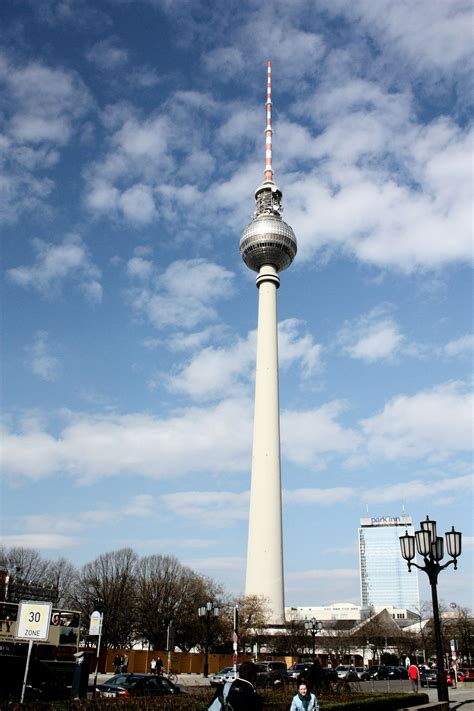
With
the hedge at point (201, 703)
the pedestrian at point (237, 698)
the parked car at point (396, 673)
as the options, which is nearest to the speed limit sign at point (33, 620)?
the hedge at point (201, 703)

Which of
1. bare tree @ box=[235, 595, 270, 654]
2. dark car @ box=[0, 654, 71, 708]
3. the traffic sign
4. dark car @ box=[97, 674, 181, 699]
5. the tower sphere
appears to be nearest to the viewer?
dark car @ box=[0, 654, 71, 708]

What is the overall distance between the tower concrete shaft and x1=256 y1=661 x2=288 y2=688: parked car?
138ft

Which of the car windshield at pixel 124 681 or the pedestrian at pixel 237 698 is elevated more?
the pedestrian at pixel 237 698

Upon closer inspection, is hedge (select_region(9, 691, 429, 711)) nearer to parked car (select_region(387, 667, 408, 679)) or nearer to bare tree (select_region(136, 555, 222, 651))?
parked car (select_region(387, 667, 408, 679))

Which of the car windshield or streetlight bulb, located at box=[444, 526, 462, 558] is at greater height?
streetlight bulb, located at box=[444, 526, 462, 558]

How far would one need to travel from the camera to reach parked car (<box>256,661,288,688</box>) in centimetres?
3281

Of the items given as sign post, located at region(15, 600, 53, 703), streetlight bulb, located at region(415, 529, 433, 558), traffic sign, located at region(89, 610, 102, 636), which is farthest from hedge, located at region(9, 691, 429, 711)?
traffic sign, located at region(89, 610, 102, 636)

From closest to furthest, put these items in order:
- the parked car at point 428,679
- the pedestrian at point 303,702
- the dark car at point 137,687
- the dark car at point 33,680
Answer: the pedestrian at point 303,702, the dark car at point 33,680, the dark car at point 137,687, the parked car at point 428,679

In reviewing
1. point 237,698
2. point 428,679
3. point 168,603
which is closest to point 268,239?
point 168,603

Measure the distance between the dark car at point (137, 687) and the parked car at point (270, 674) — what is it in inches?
354

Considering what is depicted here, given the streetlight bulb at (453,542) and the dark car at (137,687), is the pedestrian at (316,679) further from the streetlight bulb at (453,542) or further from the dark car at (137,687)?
the streetlight bulb at (453,542)

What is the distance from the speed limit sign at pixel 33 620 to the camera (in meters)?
14.9

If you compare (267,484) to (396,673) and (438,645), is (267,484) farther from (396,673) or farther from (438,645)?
(438,645)

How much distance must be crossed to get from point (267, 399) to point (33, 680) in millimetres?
73007
